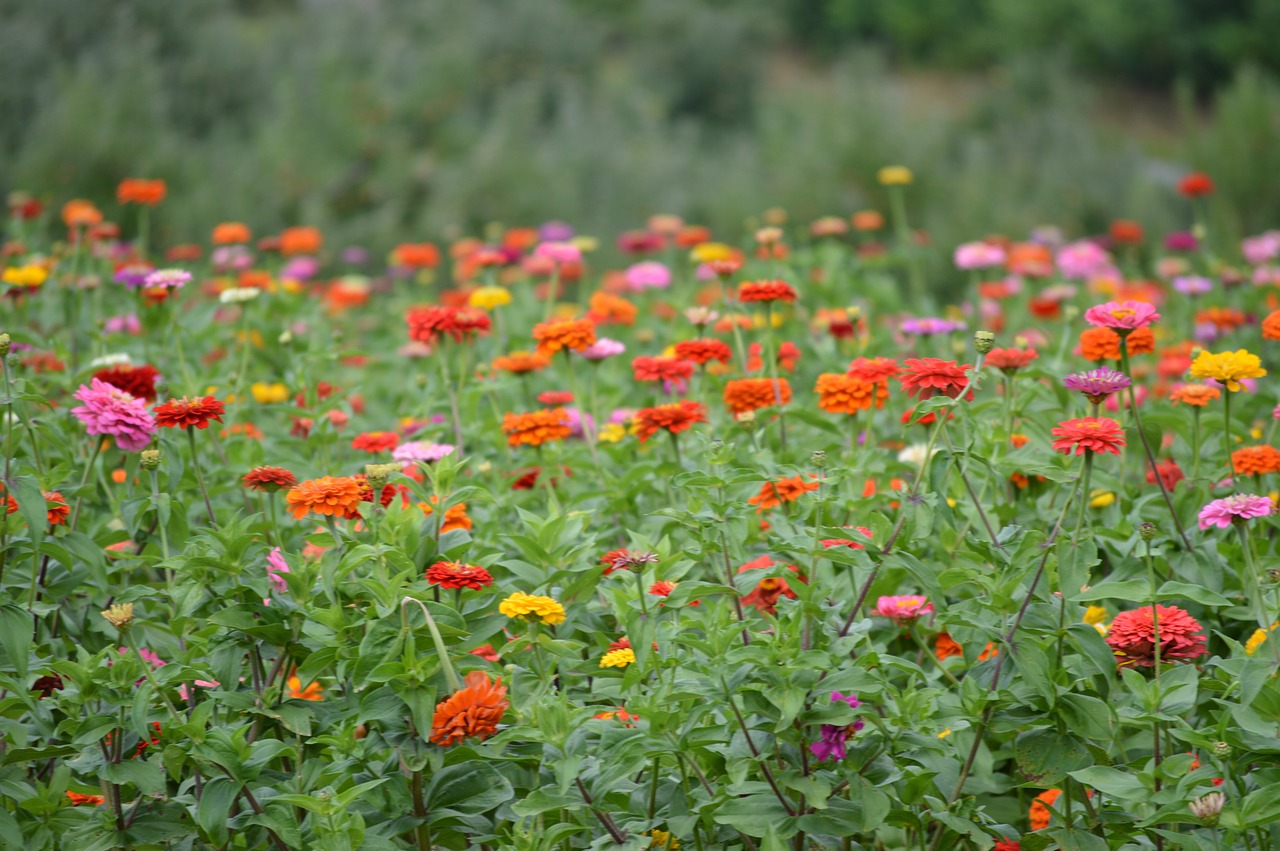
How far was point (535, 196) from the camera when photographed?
Answer: 6.26m

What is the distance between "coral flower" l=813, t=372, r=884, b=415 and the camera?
6.86 ft

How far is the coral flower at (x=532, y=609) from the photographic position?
5.19ft

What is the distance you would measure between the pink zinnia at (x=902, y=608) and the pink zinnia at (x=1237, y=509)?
450 mm

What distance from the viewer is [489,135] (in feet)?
22.6

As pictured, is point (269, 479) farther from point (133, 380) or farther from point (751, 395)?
point (751, 395)

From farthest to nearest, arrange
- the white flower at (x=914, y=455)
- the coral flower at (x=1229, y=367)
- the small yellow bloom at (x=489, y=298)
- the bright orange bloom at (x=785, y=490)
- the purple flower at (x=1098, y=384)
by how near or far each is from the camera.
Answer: the small yellow bloom at (x=489, y=298), the white flower at (x=914, y=455), the bright orange bloom at (x=785, y=490), the coral flower at (x=1229, y=367), the purple flower at (x=1098, y=384)

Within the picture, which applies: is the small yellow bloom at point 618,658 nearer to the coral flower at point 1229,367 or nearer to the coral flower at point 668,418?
the coral flower at point 668,418

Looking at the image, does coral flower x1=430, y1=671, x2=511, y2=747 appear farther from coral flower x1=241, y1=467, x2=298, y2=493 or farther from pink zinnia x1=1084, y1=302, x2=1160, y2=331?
pink zinnia x1=1084, y1=302, x2=1160, y2=331

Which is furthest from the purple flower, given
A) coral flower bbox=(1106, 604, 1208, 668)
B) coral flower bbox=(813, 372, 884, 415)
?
coral flower bbox=(813, 372, 884, 415)

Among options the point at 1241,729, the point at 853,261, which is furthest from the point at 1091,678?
the point at 853,261

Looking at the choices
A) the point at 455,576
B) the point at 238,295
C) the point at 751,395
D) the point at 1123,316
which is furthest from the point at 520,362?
the point at 1123,316

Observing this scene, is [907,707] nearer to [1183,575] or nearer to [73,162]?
[1183,575]

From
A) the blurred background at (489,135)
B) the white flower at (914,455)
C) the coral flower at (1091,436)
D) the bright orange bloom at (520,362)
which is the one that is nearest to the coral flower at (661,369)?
the bright orange bloom at (520,362)

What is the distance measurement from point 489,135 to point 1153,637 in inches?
229
